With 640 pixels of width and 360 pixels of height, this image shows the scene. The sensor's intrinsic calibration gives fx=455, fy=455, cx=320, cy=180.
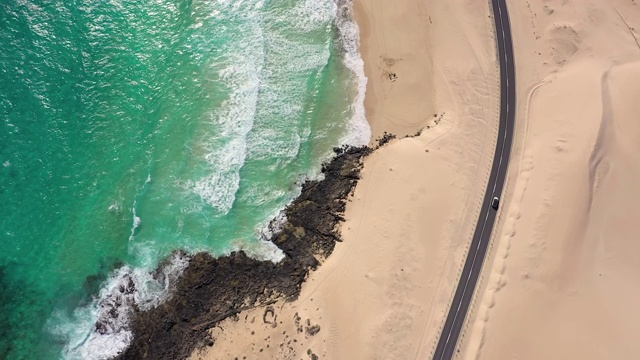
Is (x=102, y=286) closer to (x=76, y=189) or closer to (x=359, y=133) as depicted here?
(x=76, y=189)

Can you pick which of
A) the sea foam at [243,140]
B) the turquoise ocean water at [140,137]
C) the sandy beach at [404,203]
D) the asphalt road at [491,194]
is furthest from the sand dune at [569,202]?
the turquoise ocean water at [140,137]

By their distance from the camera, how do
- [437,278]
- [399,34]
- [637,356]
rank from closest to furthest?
[637,356] → [437,278] → [399,34]

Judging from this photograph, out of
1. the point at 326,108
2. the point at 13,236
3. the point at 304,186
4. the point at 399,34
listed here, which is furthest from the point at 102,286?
the point at 399,34

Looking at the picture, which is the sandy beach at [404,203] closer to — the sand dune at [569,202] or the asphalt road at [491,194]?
the asphalt road at [491,194]

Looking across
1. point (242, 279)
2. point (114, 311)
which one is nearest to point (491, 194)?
point (242, 279)

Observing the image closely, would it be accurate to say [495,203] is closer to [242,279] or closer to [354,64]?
[354,64]

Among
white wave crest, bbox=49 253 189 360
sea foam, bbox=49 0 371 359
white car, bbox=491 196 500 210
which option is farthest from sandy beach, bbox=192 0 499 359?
white wave crest, bbox=49 253 189 360
